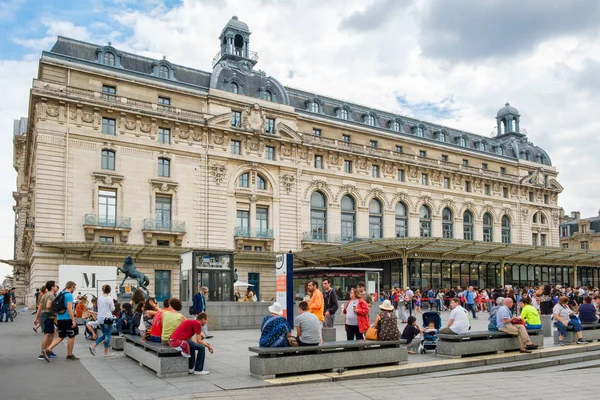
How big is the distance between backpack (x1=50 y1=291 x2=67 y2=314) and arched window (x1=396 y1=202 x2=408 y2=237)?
44156 mm

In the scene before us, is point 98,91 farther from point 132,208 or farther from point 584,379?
point 584,379

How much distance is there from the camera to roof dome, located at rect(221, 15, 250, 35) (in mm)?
53034

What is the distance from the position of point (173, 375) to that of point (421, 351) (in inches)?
257

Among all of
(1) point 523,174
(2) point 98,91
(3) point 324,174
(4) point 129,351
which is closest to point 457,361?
(4) point 129,351

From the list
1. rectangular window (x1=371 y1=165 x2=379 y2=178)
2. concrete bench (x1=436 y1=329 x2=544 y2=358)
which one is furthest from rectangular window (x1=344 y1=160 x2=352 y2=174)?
concrete bench (x1=436 y1=329 x2=544 y2=358)

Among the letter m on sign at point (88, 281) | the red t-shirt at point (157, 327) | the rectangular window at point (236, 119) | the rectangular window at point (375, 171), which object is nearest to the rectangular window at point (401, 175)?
the rectangular window at point (375, 171)

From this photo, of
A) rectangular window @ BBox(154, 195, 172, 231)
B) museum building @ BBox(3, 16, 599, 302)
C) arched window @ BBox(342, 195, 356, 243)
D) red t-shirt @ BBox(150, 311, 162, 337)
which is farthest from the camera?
arched window @ BBox(342, 195, 356, 243)

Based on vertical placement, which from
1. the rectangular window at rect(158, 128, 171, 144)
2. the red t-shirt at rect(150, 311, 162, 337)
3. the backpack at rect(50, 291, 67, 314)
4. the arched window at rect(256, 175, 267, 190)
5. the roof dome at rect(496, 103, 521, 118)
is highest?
the roof dome at rect(496, 103, 521, 118)

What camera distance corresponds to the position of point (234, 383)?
1067 centimetres

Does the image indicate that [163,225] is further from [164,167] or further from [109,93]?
[109,93]

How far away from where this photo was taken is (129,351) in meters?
13.9

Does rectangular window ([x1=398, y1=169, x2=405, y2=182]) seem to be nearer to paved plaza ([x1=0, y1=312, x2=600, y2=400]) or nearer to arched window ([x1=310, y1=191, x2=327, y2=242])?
arched window ([x1=310, y1=191, x2=327, y2=242])

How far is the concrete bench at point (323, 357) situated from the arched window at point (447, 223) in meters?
47.8

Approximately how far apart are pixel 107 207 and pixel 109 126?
225 inches
